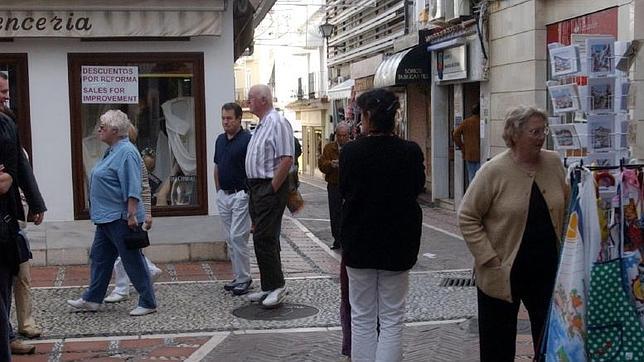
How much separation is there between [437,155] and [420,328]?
11.5 m

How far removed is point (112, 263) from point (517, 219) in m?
3.98

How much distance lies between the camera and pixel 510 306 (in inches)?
179

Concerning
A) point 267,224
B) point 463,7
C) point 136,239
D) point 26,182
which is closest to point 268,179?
point 267,224

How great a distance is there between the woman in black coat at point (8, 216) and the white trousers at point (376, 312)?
6.78 feet

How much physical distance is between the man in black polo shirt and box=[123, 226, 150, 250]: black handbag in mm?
1067

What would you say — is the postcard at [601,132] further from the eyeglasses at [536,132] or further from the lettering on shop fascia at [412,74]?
the lettering on shop fascia at [412,74]

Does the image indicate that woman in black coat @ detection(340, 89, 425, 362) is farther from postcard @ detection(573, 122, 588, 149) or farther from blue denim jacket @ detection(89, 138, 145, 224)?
blue denim jacket @ detection(89, 138, 145, 224)

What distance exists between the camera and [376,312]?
4910 mm

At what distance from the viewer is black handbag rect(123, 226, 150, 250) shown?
6848mm

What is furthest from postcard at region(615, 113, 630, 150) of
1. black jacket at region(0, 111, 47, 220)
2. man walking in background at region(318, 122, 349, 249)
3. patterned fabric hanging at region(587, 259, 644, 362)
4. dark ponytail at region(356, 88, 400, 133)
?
man walking in background at region(318, 122, 349, 249)

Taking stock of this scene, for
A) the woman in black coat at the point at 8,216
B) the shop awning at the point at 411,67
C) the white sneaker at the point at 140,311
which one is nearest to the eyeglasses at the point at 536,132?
the woman in black coat at the point at 8,216

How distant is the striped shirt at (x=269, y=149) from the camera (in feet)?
23.4

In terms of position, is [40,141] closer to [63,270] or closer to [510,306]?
[63,270]

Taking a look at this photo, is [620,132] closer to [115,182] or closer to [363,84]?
[115,182]
